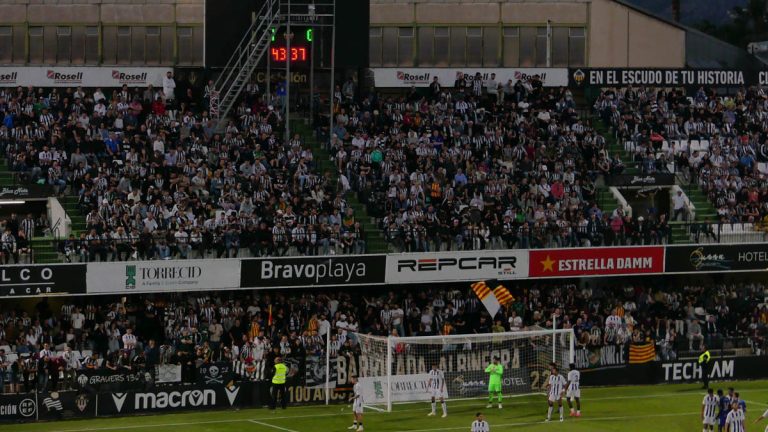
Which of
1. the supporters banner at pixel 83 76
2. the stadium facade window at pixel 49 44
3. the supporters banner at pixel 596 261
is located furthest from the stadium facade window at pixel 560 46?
the stadium facade window at pixel 49 44

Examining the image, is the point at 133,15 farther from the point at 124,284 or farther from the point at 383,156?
the point at 124,284

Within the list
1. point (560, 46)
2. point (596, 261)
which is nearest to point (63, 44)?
point (560, 46)

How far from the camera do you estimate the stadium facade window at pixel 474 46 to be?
202ft

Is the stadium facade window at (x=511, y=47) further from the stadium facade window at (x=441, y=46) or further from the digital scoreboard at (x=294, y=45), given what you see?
the digital scoreboard at (x=294, y=45)

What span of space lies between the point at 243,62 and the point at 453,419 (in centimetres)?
1806

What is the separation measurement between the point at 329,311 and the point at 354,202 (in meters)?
4.55

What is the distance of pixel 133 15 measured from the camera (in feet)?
196

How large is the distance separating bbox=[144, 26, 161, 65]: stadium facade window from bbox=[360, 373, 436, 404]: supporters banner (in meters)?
21.9

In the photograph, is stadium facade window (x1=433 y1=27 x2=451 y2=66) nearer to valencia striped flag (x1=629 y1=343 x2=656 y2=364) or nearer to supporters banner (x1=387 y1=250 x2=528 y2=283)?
supporters banner (x1=387 y1=250 x2=528 y2=283)

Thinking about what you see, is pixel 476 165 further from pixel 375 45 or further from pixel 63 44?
pixel 63 44

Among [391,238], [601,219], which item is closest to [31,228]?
[391,238]

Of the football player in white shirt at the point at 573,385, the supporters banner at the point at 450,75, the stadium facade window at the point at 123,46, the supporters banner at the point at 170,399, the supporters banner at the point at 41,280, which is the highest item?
the stadium facade window at the point at 123,46

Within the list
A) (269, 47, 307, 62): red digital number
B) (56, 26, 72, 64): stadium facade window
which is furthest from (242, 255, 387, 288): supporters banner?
(56, 26, 72, 64): stadium facade window

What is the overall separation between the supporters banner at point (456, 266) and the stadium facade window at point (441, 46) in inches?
568
